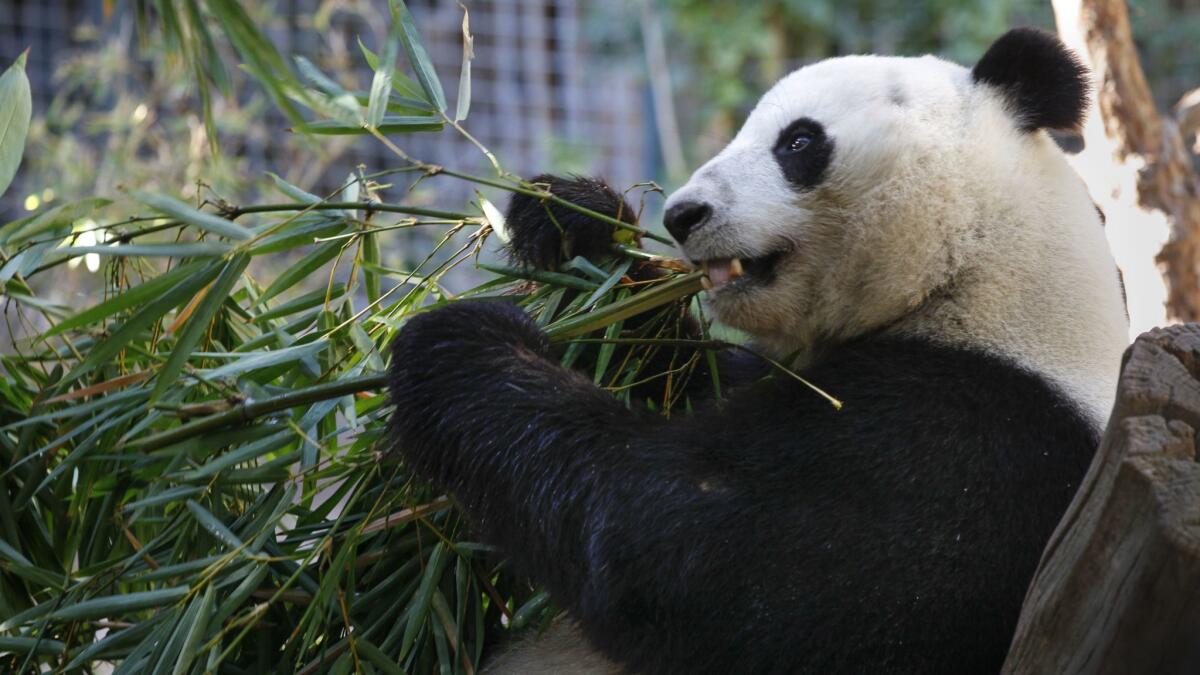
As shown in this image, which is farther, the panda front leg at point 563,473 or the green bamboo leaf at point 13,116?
the green bamboo leaf at point 13,116

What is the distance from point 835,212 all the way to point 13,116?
175 centimetres

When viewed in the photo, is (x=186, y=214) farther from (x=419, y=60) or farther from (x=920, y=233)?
(x=920, y=233)

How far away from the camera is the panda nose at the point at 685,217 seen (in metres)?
2.65

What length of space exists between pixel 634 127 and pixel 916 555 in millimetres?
8588

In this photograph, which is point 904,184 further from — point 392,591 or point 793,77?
point 392,591

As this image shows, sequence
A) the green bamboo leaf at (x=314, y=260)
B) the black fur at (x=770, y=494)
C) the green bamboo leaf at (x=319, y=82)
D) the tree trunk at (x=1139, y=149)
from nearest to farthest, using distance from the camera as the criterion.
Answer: the black fur at (x=770, y=494) < the green bamboo leaf at (x=319, y=82) < the green bamboo leaf at (x=314, y=260) < the tree trunk at (x=1139, y=149)

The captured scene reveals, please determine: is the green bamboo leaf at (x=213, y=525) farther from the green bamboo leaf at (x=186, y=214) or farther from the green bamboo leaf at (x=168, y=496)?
the green bamboo leaf at (x=186, y=214)

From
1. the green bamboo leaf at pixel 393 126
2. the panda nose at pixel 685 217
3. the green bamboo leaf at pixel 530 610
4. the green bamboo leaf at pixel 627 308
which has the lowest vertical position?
the green bamboo leaf at pixel 530 610

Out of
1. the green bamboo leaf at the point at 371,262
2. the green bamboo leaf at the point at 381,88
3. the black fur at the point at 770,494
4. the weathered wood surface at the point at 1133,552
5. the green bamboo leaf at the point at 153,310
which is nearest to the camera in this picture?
the weathered wood surface at the point at 1133,552

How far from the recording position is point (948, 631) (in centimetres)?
223

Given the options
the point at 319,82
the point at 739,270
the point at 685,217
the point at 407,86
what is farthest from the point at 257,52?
the point at 739,270

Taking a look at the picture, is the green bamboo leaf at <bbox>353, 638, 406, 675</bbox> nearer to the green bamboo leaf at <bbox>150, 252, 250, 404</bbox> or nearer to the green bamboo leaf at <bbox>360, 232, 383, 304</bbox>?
the green bamboo leaf at <bbox>150, 252, 250, 404</bbox>

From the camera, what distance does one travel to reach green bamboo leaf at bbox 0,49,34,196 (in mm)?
2721

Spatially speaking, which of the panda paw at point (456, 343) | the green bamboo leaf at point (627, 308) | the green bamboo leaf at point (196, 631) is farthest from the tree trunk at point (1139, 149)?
the green bamboo leaf at point (196, 631)
